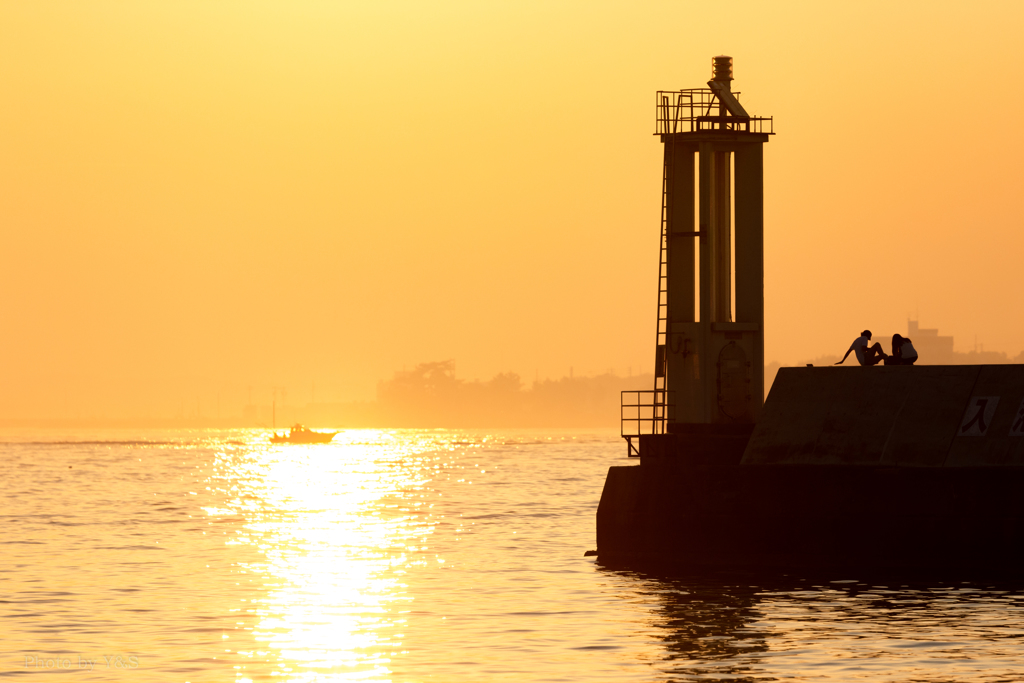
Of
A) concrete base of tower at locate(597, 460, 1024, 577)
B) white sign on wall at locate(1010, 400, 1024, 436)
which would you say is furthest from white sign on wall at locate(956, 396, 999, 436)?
concrete base of tower at locate(597, 460, 1024, 577)

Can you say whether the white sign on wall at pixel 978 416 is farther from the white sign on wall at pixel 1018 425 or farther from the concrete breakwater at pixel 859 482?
the white sign on wall at pixel 1018 425

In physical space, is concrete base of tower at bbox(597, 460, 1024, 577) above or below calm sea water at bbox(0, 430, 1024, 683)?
above

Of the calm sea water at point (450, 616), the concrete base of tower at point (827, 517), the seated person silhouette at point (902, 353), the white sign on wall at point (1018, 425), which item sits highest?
the seated person silhouette at point (902, 353)

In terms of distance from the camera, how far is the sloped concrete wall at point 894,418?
34.0 metres

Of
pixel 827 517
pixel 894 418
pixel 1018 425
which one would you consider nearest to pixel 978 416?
pixel 1018 425

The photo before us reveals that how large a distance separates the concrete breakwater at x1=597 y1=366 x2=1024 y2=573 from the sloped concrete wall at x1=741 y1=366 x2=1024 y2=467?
34 mm

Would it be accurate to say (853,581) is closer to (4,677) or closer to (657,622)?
(657,622)

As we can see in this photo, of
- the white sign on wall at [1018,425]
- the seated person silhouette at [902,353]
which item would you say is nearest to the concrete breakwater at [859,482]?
the white sign on wall at [1018,425]

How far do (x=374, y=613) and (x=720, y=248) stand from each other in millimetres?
15237

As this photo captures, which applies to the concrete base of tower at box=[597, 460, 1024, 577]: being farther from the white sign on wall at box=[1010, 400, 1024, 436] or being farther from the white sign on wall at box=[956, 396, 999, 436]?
the white sign on wall at box=[956, 396, 999, 436]

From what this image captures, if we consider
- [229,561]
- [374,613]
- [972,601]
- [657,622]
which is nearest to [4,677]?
[374,613]

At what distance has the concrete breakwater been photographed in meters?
33.2

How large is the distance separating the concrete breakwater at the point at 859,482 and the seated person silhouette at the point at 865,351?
49.8 inches

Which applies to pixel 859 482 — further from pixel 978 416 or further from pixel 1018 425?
pixel 1018 425
